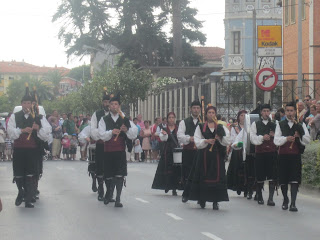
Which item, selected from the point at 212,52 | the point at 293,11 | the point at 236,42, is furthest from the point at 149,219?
the point at 212,52

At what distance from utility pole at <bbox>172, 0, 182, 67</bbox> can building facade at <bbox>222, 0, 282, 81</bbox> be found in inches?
250

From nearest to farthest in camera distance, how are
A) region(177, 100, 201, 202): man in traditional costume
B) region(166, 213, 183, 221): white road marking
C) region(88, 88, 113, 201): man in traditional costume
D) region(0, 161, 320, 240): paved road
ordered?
region(0, 161, 320, 240): paved road → region(166, 213, 183, 221): white road marking → region(88, 88, 113, 201): man in traditional costume → region(177, 100, 201, 202): man in traditional costume

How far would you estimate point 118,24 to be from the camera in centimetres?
5409

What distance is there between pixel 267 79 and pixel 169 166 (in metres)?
5.46

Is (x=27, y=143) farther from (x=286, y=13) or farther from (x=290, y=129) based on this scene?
(x=286, y=13)

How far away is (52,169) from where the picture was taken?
93.5ft

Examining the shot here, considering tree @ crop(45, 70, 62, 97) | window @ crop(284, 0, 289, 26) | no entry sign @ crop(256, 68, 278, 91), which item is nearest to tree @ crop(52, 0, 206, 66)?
window @ crop(284, 0, 289, 26)

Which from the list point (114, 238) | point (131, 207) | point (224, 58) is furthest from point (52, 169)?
point (224, 58)

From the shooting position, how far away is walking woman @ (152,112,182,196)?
18516mm

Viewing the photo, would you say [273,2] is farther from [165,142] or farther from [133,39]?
[165,142]

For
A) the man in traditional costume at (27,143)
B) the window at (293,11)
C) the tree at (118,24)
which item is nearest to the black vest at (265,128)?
the man in traditional costume at (27,143)

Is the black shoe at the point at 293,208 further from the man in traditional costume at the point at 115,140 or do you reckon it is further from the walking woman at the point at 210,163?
the man in traditional costume at the point at 115,140

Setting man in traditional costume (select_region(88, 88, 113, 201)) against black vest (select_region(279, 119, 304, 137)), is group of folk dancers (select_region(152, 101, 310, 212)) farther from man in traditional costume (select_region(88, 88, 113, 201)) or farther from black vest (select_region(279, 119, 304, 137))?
man in traditional costume (select_region(88, 88, 113, 201))

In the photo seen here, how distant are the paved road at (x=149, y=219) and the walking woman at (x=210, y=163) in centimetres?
27
